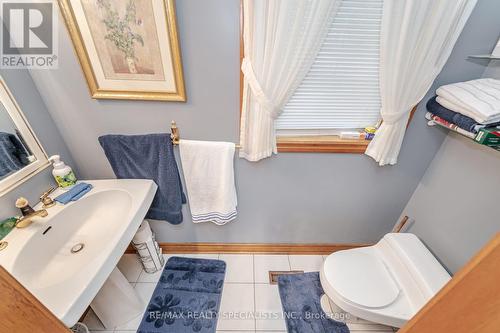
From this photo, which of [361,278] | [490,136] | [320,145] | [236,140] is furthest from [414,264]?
[236,140]

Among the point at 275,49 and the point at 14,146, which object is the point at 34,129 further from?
the point at 275,49

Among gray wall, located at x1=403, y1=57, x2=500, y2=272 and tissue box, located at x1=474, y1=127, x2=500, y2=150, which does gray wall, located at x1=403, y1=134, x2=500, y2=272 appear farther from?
tissue box, located at x1=474, y1=127, x2=500, y2=150

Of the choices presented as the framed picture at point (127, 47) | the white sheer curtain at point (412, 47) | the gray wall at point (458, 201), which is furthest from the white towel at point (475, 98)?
the framed picture at point (127, 47)

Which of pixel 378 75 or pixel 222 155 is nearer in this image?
pixel 378 75

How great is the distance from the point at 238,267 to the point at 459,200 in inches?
57.5

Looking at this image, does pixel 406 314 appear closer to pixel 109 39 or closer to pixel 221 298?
pixel 221 298

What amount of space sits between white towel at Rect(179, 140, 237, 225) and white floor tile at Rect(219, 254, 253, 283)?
0.45m

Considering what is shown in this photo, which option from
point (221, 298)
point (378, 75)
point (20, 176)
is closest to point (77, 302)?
point (20, 176)

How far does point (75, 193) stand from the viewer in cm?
108

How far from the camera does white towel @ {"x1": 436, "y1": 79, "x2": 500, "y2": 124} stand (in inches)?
33.6

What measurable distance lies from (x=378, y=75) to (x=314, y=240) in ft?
4.07

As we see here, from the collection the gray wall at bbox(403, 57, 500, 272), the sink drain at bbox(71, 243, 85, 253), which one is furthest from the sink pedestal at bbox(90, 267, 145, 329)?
the gray wall at bbox(403, 57, 500, 272)

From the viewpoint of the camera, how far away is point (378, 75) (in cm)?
108

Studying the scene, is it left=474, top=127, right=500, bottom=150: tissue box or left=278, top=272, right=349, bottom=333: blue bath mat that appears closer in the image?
left=474, top=127, right=500, bottom=150: tissue box
